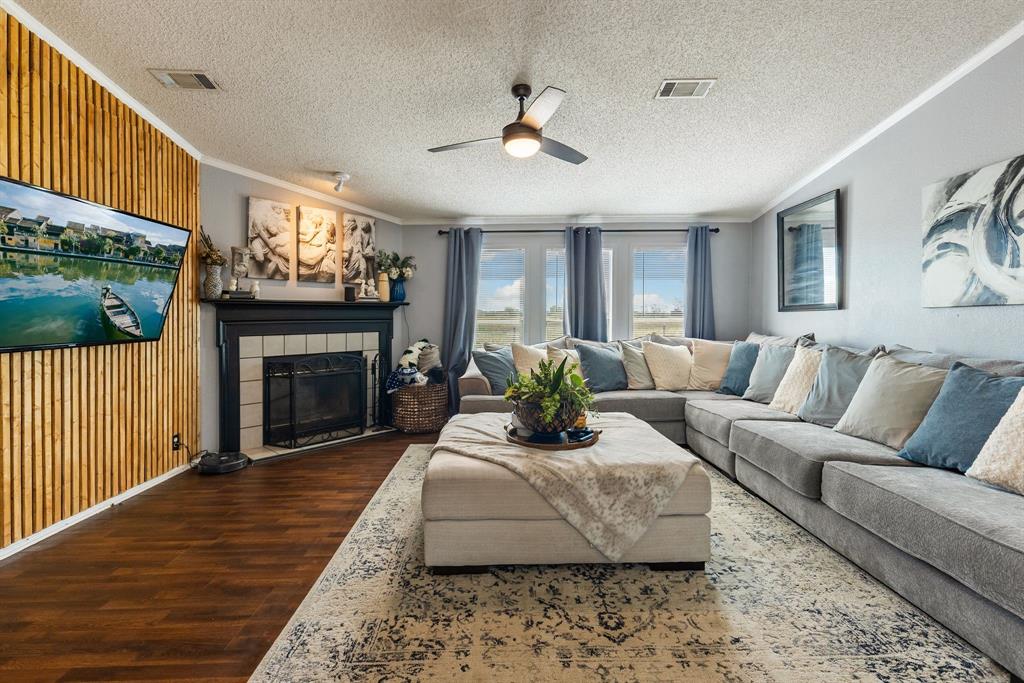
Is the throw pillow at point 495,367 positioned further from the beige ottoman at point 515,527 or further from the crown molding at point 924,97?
the crown molding at point 924,97

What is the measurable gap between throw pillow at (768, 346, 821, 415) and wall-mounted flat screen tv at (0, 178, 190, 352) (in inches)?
171

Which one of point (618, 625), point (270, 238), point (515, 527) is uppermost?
point (270, 238)

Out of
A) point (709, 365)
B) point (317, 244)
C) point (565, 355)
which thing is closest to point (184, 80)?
point (317, 244)

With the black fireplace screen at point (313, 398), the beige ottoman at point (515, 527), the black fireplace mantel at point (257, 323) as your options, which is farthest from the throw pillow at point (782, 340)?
the black fireplace screen at point (313, 398)

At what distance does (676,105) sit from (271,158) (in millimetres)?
3082

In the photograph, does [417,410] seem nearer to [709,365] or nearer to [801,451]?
[709,365]

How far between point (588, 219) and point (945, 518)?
14.8 feet

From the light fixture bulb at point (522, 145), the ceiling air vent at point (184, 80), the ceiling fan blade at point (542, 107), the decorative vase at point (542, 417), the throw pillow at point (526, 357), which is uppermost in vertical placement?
the ceiling air vent at point (184, 80)

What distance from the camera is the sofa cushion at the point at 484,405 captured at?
4090 mm

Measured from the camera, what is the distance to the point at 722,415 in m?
3.40

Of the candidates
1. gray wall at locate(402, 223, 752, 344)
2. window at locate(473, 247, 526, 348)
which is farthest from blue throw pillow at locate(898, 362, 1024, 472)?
window at locate(473, 247, 526, 348)

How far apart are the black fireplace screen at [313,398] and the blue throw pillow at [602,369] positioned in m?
2.32

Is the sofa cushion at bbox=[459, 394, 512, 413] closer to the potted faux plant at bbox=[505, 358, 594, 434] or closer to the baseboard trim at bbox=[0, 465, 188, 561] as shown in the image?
the potted faux plant at bbox=[505, 358, 594, 434]

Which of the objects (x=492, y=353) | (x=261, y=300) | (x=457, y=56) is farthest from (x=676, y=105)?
(x=261, y=300)
